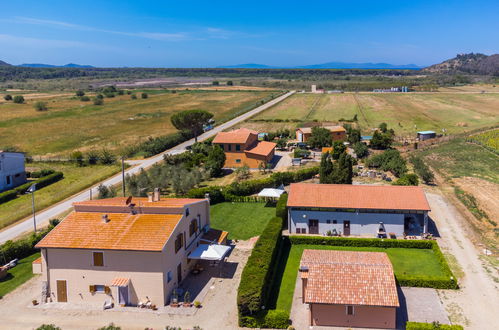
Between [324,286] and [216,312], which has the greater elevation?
[324,286]

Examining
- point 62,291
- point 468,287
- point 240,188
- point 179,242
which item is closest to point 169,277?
point 179,242

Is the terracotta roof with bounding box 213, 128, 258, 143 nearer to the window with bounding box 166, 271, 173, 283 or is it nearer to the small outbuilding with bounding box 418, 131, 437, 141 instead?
the small outbuilding with bounding box 418, 131, 437, 141

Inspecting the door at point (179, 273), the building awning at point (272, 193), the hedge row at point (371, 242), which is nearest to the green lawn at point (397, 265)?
the hedge row at point (371, 242)

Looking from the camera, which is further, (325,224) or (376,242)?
(325,224)

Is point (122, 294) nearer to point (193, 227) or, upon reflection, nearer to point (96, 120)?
point (193, 227)

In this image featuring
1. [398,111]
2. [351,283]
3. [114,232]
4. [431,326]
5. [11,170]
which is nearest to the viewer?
[431,326]

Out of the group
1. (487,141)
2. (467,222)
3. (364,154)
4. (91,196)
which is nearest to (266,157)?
(364,154)

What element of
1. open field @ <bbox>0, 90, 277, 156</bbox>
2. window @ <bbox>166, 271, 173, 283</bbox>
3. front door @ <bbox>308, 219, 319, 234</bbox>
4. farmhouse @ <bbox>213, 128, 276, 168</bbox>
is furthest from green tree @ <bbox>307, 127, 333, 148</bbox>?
window @ <bbox>166, 271, 173, 283</bbox>

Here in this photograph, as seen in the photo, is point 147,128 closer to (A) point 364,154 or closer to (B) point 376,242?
(A) point 364,154
